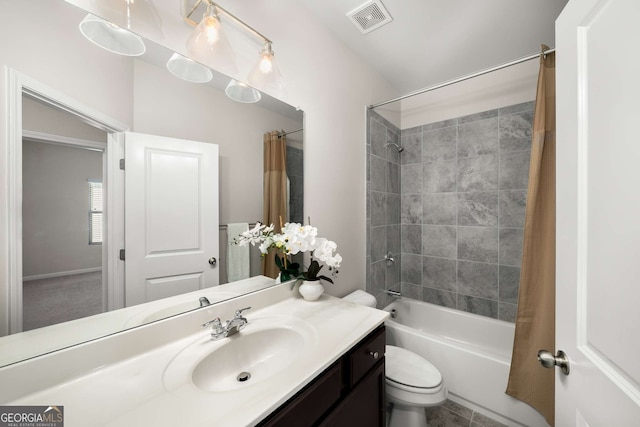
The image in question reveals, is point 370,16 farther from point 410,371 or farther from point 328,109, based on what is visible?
point 410,371

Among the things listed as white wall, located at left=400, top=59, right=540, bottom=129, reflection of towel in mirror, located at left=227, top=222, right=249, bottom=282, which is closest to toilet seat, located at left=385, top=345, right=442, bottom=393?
reflection of towel in mirror, located at left=227, top=222, right=249, bottom=282

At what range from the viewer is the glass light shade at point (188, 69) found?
875 mm

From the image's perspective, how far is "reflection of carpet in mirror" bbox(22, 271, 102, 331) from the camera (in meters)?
0.61

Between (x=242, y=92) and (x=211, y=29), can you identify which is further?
(x=242, y=92)

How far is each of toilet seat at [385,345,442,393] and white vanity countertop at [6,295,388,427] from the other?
0.62 meters

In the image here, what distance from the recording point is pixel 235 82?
3.51 ft

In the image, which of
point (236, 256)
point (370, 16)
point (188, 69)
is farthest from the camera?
point (370, 16)

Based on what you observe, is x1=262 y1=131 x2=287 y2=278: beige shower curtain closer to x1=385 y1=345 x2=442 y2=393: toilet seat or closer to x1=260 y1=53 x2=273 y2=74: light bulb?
x1=260 y1=53 x2=273 y2=74: light bulb

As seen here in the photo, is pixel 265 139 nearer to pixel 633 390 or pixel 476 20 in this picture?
pixel 633 390

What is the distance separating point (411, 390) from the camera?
1.17 metres

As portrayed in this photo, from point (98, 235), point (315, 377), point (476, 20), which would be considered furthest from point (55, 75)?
point (476, 20)

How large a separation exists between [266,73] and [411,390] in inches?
68.1

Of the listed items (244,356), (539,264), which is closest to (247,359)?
(244,356)

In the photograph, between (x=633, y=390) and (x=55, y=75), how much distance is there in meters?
1.49
